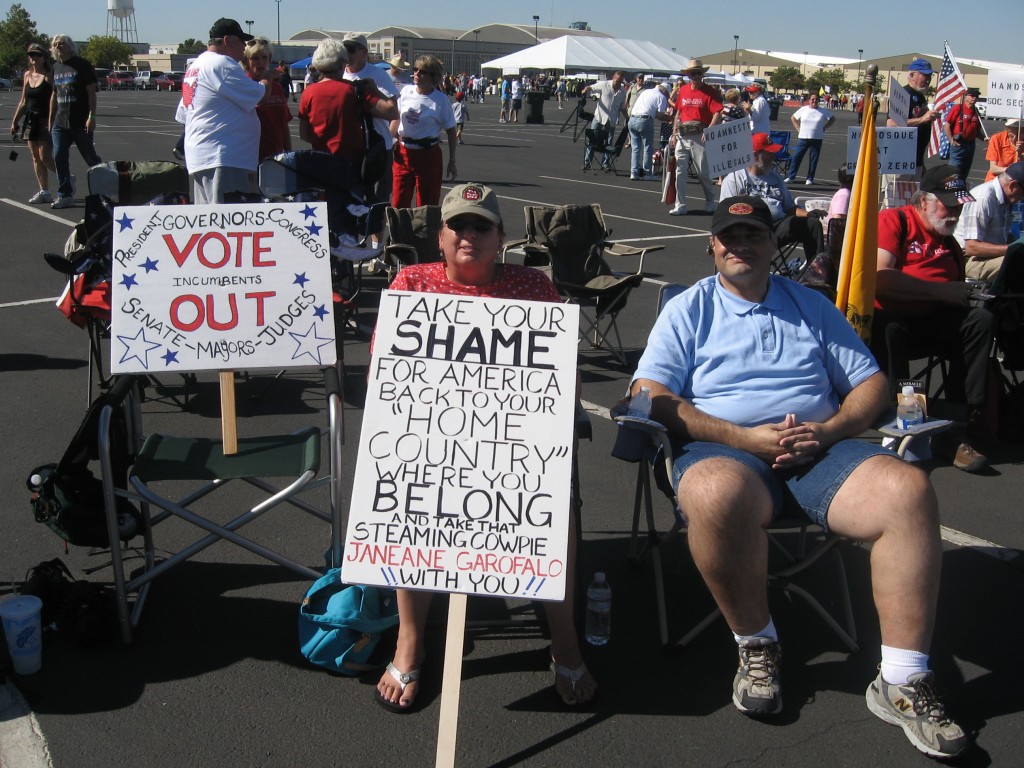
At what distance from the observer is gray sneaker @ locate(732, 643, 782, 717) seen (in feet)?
9.91

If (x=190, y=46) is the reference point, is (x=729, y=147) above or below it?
below

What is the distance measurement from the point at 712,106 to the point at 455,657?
474 inches

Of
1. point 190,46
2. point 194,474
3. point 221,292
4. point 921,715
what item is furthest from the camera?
point 190,46

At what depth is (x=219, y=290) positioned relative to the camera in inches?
140

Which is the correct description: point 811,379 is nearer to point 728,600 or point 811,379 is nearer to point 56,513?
point 728,600

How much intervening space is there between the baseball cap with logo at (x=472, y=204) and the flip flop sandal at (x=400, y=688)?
1472 mm

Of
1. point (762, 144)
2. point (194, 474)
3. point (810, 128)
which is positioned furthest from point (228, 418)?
point (810, 128)

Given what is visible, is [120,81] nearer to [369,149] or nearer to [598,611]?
[369,149]

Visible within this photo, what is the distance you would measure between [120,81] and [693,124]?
6428 cm

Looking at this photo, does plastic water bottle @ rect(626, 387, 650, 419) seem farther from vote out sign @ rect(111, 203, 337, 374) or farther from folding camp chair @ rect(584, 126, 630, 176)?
folding camp chair @ rect(584, 126, 630, 176)

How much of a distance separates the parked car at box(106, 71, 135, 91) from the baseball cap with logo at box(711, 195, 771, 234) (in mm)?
68203

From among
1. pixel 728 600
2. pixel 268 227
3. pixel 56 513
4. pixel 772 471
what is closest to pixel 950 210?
pixel 772 471

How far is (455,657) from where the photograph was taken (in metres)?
2.76

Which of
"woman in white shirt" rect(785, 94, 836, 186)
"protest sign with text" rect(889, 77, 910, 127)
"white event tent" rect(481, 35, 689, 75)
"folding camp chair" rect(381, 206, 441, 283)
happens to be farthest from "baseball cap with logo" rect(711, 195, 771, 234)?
"white event tent" rect(481, 35, 689, 75)
